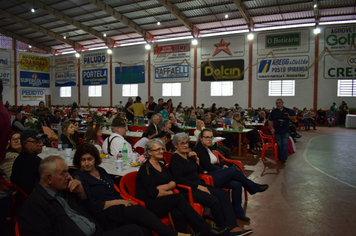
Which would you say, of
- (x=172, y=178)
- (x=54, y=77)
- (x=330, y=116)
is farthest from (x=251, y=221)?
(x=54, y=77)

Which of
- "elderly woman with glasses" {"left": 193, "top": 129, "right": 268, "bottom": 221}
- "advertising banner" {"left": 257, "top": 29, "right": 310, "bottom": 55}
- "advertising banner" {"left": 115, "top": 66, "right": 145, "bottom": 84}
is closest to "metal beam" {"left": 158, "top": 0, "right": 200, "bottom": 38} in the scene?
"advertising banner" {"left": 257, "top": 29, "right": 310, "bottom": 55}

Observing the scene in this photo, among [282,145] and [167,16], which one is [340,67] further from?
[282,145]

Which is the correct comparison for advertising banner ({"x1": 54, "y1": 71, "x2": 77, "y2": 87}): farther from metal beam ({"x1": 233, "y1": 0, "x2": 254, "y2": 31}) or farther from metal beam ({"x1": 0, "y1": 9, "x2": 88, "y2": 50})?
metal beam ({"x1": 233, "y1": 0, "x2": 254, "y2": 31})

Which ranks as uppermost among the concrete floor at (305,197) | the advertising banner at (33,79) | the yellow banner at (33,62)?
the yellow banner at (33,62)

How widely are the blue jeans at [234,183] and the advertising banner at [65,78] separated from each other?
852 inches

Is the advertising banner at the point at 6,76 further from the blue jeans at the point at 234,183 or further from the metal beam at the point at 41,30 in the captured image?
the blue jeans at the point at 234,183

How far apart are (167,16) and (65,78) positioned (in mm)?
12216

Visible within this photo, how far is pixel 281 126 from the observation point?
6.79 meters

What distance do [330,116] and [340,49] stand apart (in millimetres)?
3654

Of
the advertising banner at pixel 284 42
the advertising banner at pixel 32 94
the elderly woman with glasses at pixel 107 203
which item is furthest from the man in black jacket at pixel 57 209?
the advertising banner at pixel 32 94

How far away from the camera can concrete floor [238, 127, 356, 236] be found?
322cm

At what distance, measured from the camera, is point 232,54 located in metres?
16.6

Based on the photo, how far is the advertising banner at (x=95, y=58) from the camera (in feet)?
68.7

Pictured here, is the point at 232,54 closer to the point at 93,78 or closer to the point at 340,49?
the point at 340,49
